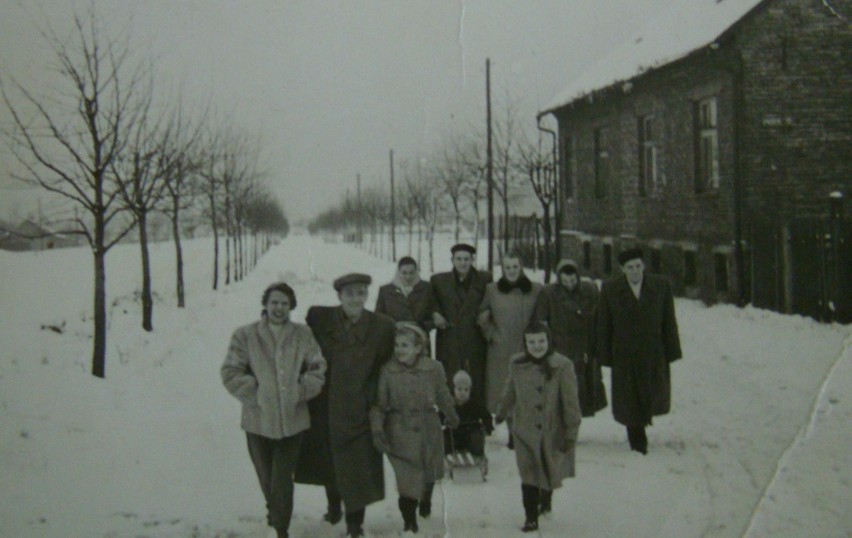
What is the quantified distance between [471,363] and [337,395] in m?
2.45

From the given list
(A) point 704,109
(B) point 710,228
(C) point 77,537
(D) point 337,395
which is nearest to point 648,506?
(D) point 337,395

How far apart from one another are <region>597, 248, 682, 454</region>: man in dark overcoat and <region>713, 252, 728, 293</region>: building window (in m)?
9.20

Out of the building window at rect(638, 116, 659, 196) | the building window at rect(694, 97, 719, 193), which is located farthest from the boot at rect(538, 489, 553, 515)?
the building window at rect(638, 116, 659, 196)

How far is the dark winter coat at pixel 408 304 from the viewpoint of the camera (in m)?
7.30

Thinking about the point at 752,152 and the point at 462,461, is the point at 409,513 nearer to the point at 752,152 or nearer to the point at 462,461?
the point at 462,461

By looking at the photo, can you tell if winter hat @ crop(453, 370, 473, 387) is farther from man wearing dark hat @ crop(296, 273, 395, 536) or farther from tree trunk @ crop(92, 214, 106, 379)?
tree trunk @ crop(92, 214, 106, 379)

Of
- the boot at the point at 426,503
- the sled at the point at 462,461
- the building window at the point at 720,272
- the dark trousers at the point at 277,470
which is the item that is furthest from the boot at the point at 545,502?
the building window at the point at 720,272

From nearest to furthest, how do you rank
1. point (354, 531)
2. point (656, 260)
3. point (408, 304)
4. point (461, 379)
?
1. point (354, 531)
2. point (461, 379)
3. point (408, 304)
4. point (656, 260)

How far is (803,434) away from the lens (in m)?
7.30

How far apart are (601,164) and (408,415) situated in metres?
18.6

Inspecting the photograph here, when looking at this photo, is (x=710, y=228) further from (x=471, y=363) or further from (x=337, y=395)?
(x=337, y=395)

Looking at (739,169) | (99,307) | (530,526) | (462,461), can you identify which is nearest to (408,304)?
(462,461)

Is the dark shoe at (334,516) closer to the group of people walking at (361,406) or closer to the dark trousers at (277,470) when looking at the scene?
the group of people walking at (361,406)

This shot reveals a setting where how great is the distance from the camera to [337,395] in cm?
539
